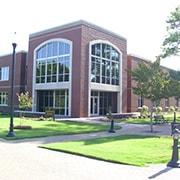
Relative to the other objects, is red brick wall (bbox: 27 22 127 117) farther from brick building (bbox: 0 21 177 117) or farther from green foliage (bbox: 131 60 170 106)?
green foliage (bbox: 131 60 170 106)

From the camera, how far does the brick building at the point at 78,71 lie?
1460 inches

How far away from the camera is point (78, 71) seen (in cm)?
3675

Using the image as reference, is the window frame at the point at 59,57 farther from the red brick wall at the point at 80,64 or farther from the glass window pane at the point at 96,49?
the glass window pane at the point at 96,49

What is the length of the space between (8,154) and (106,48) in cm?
3091

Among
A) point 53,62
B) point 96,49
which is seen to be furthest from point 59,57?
point 96,49

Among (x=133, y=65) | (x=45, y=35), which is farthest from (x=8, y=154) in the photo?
(x=133, y=65)

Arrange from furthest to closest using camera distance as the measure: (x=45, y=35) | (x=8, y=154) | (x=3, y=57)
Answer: (x=3, y=57) < (x=45, y=35) < (x=8, y=154)

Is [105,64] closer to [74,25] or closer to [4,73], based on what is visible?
[74,25]

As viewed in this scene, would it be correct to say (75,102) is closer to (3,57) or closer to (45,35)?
(45,35)

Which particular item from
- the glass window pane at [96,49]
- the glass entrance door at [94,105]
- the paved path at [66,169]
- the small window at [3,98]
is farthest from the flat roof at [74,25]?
the paved path at [66,169]

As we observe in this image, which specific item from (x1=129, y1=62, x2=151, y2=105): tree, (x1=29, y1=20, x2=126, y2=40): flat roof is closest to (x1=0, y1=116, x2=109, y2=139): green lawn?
(x1=129, y1=62, x2=151, y2=105): tree

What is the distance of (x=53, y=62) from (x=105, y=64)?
642 centimetres

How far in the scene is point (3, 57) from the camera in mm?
53250

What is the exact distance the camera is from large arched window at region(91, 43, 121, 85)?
39031 millimetres
